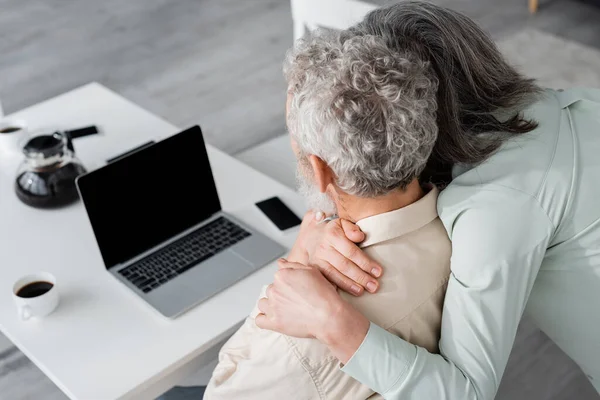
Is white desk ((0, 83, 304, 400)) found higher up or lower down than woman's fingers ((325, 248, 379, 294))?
lower down

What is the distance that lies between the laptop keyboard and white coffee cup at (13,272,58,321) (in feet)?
0.52

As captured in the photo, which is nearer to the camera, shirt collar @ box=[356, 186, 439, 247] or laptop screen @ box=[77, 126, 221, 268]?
shirt collar @ box=[356, 186, 439, 247]

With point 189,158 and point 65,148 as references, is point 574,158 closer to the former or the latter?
point 189,158

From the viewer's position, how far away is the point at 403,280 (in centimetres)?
129

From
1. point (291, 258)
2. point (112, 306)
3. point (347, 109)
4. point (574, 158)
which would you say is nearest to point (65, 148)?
point (112, 306)

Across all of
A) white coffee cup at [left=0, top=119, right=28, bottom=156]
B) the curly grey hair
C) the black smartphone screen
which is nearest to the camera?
the curly grey hair

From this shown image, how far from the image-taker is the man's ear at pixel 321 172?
1.23 metres

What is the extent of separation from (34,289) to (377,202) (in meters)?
0.80

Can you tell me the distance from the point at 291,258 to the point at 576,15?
3.79 metres

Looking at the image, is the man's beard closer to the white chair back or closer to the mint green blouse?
the mint green blouse

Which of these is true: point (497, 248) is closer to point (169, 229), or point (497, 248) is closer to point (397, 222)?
point (397, 222)

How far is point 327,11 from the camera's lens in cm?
255

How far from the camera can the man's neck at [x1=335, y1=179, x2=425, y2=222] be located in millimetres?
1314

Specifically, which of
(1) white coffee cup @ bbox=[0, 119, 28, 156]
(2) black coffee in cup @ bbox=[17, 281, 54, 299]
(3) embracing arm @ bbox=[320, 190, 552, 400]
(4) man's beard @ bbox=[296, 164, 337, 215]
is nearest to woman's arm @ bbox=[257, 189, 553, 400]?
(3) embracing arm @ bbox=[320, 190, 552, 400]
